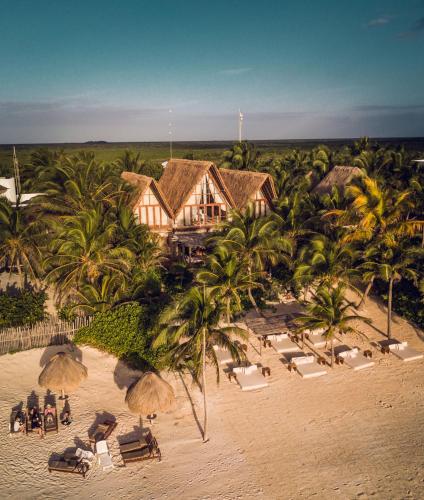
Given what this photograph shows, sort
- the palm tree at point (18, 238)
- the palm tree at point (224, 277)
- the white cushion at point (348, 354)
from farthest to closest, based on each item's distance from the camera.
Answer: the palm tree at point (18, 238), the white cushion at point (348, 354), the palm tree at point (224, 277)

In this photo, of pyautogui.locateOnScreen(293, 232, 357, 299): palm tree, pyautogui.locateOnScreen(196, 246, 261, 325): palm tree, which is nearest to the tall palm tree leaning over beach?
pyautogui.locateOnScreen(196, 246, 261, 325): palm tree

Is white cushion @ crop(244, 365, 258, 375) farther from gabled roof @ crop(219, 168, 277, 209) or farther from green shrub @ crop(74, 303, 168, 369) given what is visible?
gabled roof @ crop(219, 168, 277, 209)

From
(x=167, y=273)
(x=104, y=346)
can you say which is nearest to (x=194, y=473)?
(x=104, y=346)

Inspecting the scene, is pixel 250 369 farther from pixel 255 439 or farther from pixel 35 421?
pixel 35 421

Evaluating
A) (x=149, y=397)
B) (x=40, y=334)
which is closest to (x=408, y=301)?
(x=149, y=397)

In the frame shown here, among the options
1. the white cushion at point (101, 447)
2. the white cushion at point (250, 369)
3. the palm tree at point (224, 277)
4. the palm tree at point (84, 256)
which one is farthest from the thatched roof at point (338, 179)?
the white cushion at point (101, 447)

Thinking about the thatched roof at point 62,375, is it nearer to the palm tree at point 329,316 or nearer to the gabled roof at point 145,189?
the palm tree at point 329,316
